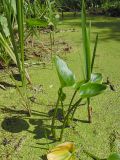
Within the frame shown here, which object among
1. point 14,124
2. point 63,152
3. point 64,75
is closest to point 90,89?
point 64,75

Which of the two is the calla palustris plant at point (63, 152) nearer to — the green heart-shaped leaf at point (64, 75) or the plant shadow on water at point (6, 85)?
the green heart-shaped leaf at point (64, 75)

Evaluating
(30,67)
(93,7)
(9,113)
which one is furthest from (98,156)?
(93,7)

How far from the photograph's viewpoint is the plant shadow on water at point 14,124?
1070 millimetres

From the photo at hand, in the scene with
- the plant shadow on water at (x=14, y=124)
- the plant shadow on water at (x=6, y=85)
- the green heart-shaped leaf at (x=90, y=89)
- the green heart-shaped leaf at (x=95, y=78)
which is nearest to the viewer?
the green heart-shaped leaf at (x=90, y=89)

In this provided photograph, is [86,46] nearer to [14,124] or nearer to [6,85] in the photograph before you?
[14,124]

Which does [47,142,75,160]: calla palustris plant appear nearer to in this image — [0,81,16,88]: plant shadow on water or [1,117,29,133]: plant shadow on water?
[1,117,29,133]: plant shadow on water

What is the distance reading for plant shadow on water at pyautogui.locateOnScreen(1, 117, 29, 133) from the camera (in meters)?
1.07

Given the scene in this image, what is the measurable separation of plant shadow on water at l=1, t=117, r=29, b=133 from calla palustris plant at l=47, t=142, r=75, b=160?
0.57ft

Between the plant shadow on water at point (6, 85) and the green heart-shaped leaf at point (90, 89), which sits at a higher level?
the green heart-shaped leaf at point (90, 89)

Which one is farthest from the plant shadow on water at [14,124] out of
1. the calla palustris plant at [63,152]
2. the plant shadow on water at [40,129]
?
the calla palustris plant at [63,152]

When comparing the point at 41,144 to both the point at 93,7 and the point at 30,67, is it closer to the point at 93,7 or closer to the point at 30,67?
the point at 30,67

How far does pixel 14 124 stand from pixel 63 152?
0.23m

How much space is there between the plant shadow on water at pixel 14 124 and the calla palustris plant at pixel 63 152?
175 millimetres

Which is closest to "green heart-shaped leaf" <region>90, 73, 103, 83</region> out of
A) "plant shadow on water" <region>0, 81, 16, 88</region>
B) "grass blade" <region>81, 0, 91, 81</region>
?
"grass blade" <region>81, 0, 91, 81</region>
